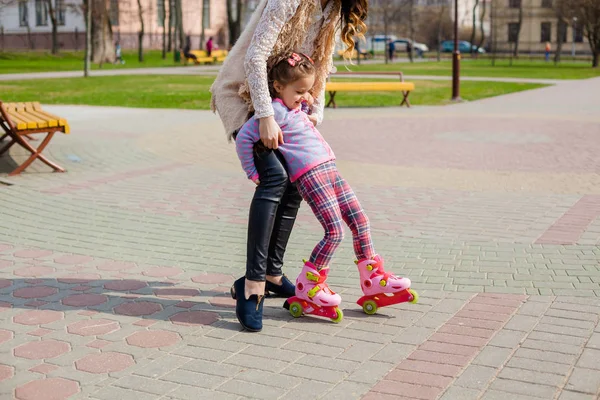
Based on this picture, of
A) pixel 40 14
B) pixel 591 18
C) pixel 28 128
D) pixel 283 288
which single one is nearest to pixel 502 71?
pixel 591 18

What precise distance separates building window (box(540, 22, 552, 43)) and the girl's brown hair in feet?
267

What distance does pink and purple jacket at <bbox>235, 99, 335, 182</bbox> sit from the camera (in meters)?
4.23

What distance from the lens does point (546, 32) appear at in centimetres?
8225

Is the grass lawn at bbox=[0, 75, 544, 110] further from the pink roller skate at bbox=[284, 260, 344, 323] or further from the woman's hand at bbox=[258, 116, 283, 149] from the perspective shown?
the woman's hand at bbox=[258, 116, 283, 149]

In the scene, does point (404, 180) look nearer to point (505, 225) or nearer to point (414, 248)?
point (505, 225)

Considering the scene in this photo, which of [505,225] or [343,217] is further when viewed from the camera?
[505,225]

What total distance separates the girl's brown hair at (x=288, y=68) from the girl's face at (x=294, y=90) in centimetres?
2

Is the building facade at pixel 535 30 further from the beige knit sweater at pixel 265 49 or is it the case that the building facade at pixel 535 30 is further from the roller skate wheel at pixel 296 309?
the roller skate wheel at pixel 296 309

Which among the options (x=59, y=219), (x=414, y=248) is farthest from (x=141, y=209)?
(x=414, y=248)

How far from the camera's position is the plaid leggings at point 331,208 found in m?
4.33

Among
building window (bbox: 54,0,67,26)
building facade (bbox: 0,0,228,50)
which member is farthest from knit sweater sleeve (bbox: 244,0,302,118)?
building facade (bbox: 0,0,228,50)

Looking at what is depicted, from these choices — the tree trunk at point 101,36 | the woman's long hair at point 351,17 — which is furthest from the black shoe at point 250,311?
the tree trunk at point 101,36

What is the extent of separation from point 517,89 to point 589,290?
21125 mm

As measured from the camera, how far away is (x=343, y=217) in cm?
448
